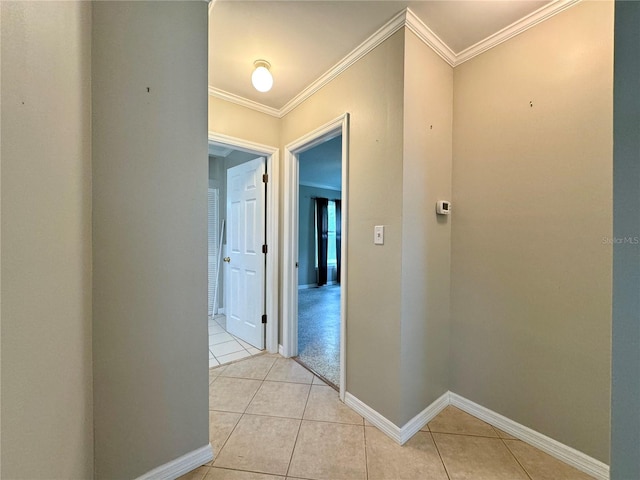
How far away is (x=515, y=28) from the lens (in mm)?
1489

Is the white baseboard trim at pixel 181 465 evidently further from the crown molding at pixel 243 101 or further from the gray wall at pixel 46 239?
the crown molding at pixel 243 101

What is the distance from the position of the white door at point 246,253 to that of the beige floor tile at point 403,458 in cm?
151

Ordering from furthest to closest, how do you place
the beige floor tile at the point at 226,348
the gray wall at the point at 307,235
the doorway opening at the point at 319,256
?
1. the gray wall at the point at 307,235
2. the doorway opening at the point at 319,256
3. the beige floor tile at the point at 226,348

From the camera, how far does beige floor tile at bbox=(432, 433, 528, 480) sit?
1279 millimetres

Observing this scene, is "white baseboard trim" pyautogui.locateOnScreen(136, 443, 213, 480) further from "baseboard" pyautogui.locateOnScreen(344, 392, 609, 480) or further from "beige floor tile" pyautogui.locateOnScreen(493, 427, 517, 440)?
"beige floor tile" pyautogui.locateOnScreen(493, 427, 517, 440)

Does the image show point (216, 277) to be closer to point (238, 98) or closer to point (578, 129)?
point (238, 98)

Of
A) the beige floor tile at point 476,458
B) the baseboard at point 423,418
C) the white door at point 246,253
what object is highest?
the white door at point 246,253

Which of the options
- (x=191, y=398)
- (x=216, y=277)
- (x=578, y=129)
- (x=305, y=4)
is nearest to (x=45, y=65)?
(x=305, y=4)

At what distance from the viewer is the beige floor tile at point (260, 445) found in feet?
4.32

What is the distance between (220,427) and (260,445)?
31cm

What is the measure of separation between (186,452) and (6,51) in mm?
1636

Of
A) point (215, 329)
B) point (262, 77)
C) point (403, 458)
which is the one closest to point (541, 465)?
point (403, 458)

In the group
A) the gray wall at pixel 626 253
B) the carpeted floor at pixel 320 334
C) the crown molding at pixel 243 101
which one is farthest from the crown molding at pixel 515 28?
the carpeted floor at pixel 320 334

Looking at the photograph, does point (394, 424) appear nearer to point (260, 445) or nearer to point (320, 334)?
point (260, 445)
